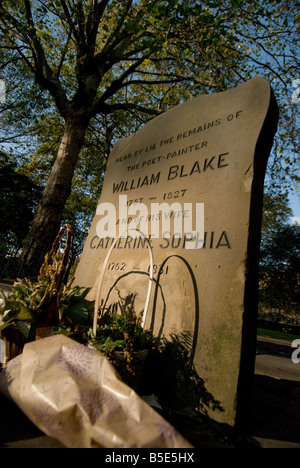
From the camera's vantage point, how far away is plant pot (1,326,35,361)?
5.64ft

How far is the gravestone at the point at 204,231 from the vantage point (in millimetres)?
1652

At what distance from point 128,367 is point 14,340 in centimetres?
84

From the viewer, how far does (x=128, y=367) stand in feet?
5.05

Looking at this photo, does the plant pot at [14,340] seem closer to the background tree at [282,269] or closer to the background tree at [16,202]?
the background tree at [16,202]

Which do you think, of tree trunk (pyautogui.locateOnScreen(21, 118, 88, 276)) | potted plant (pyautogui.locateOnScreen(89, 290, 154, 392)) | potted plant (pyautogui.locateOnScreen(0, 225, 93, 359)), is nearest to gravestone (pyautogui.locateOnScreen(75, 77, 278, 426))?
potted plant (pyautogui.locateOnScreen(89, 290, 154, 392))

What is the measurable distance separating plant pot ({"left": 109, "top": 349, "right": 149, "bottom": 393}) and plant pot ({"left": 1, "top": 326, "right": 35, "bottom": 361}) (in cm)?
65

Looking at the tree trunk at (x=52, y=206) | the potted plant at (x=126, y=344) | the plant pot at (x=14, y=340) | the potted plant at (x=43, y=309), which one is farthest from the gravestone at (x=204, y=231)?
the tree trunk at (x=52, y=206)

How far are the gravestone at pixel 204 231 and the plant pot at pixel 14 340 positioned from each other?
0.70 metres

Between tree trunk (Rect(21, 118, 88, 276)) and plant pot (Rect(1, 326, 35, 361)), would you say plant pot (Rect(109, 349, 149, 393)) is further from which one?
tree trunk (Rect(21, 118, 88, 276))

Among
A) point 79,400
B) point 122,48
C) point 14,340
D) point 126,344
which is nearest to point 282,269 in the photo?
point 122,48

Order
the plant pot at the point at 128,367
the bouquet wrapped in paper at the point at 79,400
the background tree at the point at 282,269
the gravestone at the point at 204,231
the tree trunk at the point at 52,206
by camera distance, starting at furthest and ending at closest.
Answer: the background tree at the point at 282,269 < the tree trunk at the point at 52,206 < the gravestone at the point at 204,231 < the plant pot at the point at 128,367 < the bouquet wrapped in paper at the point at 79,400
